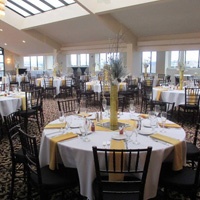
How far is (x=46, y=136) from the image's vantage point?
8.42 feet

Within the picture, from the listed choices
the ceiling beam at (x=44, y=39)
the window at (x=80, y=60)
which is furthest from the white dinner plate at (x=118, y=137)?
the window at (x=80, y=60)

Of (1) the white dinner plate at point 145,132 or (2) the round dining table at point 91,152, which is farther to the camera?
(1) the white dinner plate at point 145,132

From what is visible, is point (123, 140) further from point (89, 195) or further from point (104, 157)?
point (89, 195)

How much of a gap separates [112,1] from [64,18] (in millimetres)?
2983

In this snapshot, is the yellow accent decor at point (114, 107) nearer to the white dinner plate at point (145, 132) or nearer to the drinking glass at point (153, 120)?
the white dinner plate at point (145, 132)

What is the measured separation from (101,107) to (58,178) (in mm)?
1818

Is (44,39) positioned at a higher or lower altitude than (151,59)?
higher

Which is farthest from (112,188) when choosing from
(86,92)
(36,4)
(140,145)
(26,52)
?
(26,52)

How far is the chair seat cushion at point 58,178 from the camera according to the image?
7.16 feet

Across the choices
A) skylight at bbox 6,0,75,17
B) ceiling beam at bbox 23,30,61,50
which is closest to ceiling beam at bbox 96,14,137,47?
skylight at bbox 6,0,75,17

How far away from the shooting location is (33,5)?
10.8m

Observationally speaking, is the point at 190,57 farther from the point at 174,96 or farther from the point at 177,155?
the point at 177,155

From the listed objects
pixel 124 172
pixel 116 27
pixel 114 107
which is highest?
pixel 116 27

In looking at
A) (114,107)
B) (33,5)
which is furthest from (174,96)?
(33,5)
